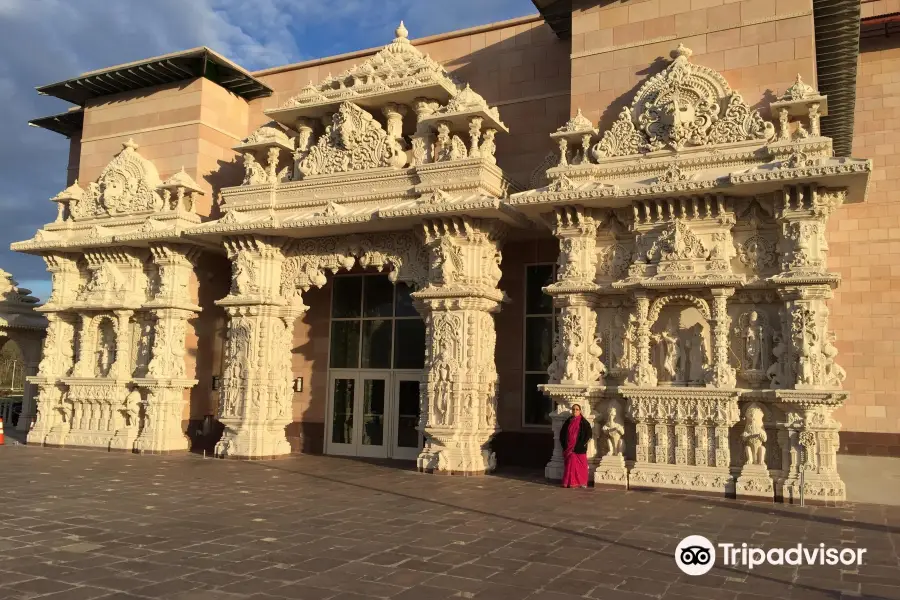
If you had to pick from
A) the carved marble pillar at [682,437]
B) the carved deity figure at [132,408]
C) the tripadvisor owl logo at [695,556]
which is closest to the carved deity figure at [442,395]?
the carved marble pillar at [682,437]

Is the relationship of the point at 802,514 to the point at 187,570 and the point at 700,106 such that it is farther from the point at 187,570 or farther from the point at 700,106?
the point at 187,570

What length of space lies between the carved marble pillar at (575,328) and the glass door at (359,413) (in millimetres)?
4738

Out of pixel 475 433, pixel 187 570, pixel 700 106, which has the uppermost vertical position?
pixel 700 106

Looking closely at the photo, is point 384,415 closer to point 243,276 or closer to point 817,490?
point 243,276

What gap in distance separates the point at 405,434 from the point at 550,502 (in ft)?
19.4

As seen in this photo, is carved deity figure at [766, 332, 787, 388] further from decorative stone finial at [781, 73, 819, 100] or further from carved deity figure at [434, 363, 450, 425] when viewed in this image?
carved deity figure at [434, 363, 450, 425]

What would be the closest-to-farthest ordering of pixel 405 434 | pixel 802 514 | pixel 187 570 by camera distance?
1. pixel 187 570
2. pixel 802 514
3. pixel 405 434

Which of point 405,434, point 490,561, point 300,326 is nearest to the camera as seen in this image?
point 490,561

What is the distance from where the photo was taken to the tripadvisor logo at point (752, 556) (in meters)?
6.34

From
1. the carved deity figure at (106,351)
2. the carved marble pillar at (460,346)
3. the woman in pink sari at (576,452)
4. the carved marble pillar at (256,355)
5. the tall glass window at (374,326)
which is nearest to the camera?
the woman in pink sari at (576,452)

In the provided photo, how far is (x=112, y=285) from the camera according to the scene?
53.3ft

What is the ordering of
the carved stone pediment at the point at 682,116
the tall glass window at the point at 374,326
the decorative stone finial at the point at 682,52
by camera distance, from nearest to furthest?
the carved stone pediment at the point at 682,116, the decorative stone finial at the point at 682,52, the tall glass window at the point at 374,326

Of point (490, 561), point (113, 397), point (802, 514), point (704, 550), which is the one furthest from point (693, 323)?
point (113, 397)

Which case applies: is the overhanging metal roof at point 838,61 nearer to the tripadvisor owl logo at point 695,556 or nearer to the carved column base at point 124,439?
the tripadvisor owl logo at point 695,556
